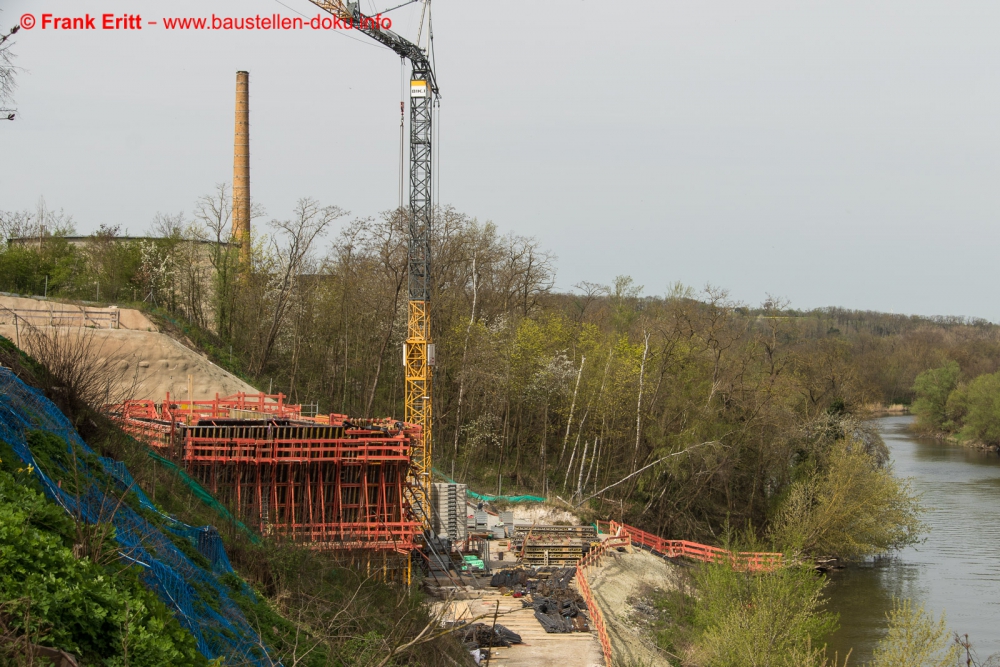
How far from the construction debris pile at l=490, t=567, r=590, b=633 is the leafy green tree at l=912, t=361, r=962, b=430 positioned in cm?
6376

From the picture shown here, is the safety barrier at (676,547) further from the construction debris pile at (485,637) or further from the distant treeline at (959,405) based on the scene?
the distant treeline at (959,405)

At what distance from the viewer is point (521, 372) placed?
4866cm

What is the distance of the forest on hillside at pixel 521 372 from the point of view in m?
42.9

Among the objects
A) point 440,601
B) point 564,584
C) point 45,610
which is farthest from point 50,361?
point 564,584

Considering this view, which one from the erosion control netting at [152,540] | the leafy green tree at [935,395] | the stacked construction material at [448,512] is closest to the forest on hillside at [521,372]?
the stacked construction material at [448,512]

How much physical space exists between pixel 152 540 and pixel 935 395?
84.4 m

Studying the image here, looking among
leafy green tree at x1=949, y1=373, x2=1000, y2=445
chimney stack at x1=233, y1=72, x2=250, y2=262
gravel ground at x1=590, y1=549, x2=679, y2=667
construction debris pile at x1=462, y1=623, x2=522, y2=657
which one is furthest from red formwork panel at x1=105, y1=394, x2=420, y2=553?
leafy green tree at x1=949, y1=373, x2=1000, y2=445

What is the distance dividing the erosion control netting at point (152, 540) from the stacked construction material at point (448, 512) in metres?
18.4

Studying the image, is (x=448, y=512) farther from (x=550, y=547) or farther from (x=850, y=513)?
(x=850, y=513)

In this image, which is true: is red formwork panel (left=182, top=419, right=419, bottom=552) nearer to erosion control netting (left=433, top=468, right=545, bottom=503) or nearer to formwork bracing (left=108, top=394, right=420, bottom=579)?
formwork bracing (left=108, top=394, right=420, bottom=579)

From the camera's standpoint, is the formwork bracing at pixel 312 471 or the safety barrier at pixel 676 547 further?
the safety barrier at pixel 676 547

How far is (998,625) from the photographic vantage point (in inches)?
1116

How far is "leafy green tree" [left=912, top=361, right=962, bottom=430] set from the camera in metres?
82.9

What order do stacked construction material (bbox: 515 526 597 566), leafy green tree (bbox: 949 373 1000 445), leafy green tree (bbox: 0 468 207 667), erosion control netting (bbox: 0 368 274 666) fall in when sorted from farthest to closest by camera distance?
leafy green tree (bbox: 949 373 1000 445) → stacked construction material (bbox: 515 526 597 566) → erosion control netting (bbox: 0 368 274 666) → leafy green tree (bbox: 0 468 207 667)
